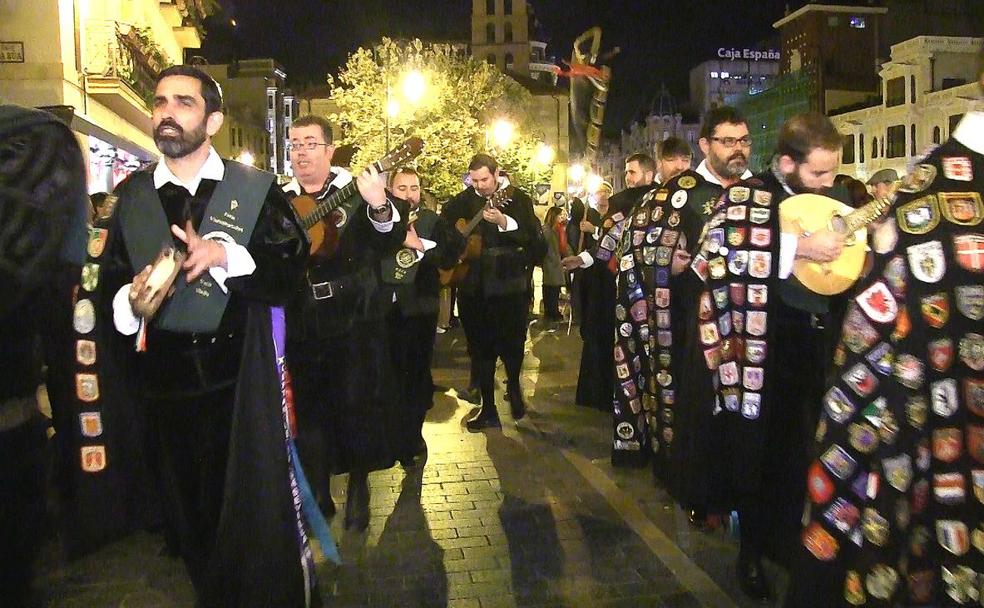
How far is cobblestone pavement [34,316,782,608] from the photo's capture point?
462cm

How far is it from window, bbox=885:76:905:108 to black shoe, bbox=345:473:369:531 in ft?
157

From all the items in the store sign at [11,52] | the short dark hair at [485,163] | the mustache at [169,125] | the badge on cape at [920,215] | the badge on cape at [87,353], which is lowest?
the badge on cape at [87,353]

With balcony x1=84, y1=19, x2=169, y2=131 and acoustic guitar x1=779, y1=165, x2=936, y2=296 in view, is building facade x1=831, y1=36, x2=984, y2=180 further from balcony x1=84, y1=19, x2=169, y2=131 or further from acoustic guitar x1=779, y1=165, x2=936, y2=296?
acoustic guitar x1=779, y1=165, x2=936, y2=296

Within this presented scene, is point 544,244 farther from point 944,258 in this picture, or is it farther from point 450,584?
point 944,258

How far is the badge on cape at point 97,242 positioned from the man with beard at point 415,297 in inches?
108

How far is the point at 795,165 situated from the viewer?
14.5 ft

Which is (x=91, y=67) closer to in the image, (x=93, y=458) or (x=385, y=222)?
(x=385, y=222)

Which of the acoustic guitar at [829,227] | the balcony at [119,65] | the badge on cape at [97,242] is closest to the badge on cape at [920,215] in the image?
the acoustic guitar at [829,227]

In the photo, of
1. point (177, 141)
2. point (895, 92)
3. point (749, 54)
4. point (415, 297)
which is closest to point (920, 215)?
point (177, 141)

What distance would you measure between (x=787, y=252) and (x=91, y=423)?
2.92 meters

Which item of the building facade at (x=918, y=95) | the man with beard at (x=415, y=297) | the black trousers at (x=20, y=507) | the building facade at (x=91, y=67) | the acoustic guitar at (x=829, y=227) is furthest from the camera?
the building facade at (x=918, y=95)

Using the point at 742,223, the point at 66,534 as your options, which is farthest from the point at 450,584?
the point at 742,223

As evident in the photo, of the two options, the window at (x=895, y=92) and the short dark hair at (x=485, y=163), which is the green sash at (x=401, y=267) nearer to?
the short dark hair at (x=485, y=163)

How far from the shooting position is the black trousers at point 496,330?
8.16m
